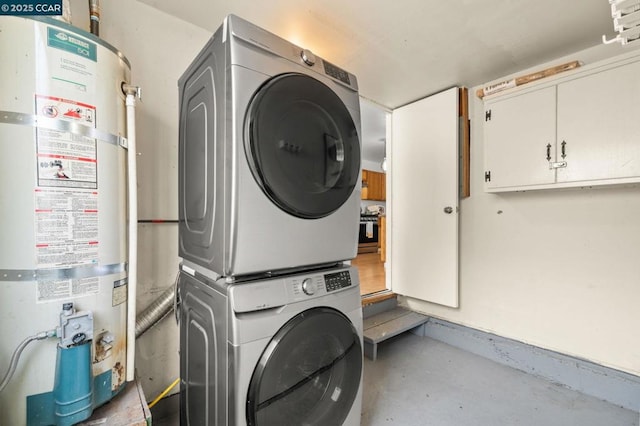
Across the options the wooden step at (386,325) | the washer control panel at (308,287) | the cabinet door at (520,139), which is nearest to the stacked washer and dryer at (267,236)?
the washer control panel at (308,287)

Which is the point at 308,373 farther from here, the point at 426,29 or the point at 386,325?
the point at 426,29

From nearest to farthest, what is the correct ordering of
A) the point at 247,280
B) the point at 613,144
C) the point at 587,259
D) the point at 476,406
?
the point at 247,280, the point at 613,144, the point at 476,406, the point at 587,259

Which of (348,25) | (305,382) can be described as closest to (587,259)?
(305,382)

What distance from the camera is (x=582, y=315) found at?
1946 mm

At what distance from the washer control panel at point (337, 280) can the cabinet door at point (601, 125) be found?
1693 millimetres

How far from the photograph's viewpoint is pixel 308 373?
1.11m

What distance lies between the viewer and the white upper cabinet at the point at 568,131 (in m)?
1.60

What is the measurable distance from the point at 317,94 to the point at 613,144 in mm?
1837

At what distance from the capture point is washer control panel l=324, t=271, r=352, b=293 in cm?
116

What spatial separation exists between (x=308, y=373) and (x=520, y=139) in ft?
7.04

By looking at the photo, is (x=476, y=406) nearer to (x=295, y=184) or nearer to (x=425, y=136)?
(x=295, y=184)

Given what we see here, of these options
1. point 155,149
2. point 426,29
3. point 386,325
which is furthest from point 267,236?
point 386,325

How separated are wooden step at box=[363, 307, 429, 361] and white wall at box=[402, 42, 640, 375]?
364mm

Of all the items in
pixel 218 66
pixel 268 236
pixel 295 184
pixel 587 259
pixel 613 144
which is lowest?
pixel 587 259
